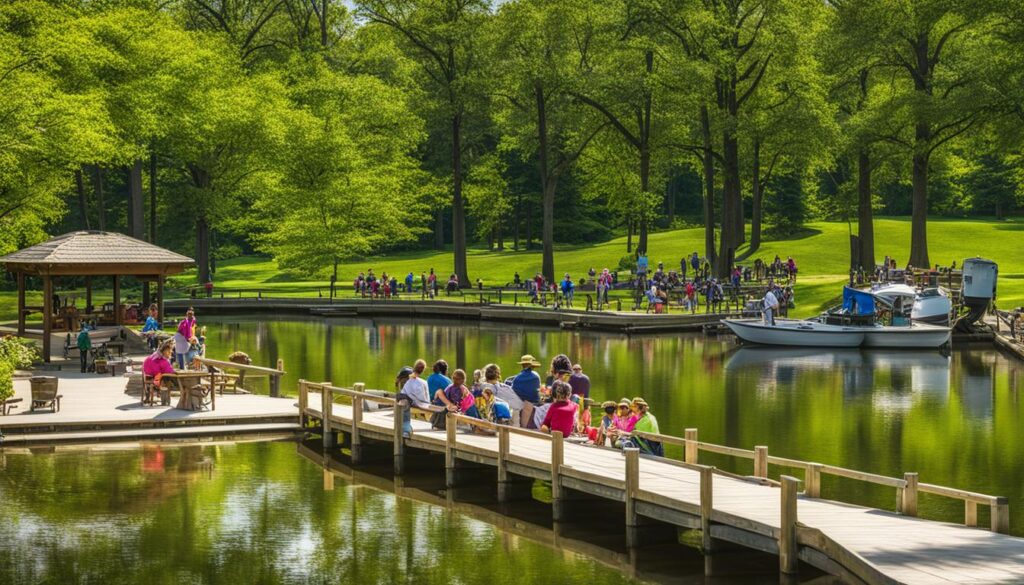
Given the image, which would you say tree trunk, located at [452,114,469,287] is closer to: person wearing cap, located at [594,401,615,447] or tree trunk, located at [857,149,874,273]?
tree trunk, located at [857,149,874,273]

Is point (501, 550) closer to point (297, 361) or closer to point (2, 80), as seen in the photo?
point (297, 361)

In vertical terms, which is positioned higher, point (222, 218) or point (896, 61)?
point (896, 61)

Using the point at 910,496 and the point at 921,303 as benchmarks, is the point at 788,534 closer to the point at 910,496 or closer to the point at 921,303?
the point at 910,496

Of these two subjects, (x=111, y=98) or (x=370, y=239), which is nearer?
(x=111, y=98)

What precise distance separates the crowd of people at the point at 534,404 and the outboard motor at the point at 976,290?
31.2 meters

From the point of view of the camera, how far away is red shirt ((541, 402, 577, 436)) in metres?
22.8

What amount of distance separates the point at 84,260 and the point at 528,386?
19686mm

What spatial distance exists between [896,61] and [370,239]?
31.9 meters

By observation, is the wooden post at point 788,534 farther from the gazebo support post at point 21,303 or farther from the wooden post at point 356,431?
the gazebo support post at point 21,303

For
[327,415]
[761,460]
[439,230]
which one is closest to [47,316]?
[327,415]

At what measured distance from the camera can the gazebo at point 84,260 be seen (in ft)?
125

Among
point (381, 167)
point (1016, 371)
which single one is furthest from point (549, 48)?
point (1016, 371)

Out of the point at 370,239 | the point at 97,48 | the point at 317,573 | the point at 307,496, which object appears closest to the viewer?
the point at 317,573

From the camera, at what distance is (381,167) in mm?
81562
